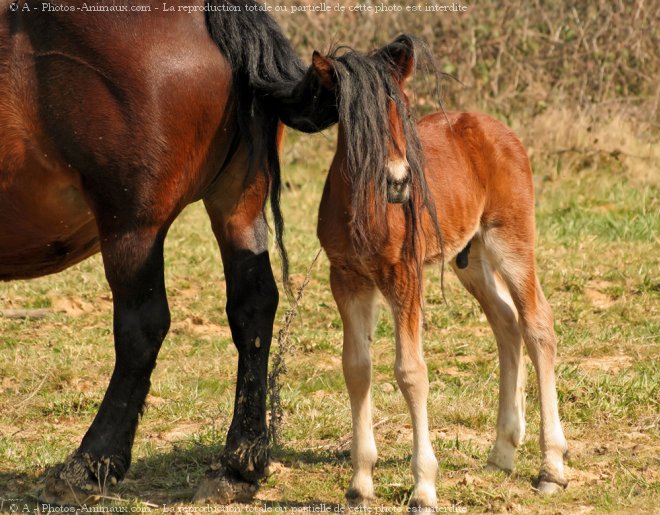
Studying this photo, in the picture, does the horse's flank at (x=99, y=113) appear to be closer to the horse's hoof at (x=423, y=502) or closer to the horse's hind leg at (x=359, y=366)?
the horse's hind leg at (x=359, y=366)

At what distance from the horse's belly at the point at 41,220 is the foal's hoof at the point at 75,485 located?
0.79m

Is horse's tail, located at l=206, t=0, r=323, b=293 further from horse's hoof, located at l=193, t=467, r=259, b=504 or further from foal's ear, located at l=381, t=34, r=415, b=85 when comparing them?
horse's hoof, located at l=193, t=467, r=259, b=504

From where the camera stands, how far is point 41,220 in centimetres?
395

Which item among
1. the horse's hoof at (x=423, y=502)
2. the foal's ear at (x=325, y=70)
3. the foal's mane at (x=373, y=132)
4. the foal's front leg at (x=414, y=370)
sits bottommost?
the horse's hoof at (x=423, y=502)

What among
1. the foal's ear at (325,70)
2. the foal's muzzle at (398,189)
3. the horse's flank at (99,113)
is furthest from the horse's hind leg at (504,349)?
the horse's flank at (99,113)

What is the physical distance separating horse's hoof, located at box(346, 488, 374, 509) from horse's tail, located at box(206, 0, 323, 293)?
4.14 feet

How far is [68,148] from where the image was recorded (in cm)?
376

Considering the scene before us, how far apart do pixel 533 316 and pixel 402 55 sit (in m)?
1.33

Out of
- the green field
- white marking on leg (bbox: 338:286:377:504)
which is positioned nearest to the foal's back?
the green field

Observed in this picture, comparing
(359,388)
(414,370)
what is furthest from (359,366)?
(414,370)

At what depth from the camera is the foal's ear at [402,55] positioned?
387 cm

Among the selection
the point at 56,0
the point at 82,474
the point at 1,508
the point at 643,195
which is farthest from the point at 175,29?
the point at 643,195

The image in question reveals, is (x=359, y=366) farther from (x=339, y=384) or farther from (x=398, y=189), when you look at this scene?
(x=339, y=384)

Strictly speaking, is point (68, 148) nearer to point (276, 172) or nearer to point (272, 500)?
point (276, 172)
